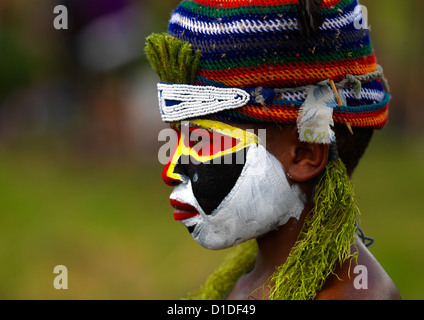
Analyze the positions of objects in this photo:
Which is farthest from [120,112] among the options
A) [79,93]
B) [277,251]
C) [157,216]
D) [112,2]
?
[277,251]

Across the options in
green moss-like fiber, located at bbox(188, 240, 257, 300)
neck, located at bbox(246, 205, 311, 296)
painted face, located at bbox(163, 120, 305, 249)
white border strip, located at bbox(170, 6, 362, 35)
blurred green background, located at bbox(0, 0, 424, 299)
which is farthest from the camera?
blurred green background, located at bbox(0, 0, 424, 299)

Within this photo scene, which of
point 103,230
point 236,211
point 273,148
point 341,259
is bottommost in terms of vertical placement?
point 103,230

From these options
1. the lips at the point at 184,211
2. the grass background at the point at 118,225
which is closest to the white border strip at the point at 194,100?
the lips at the point at 184,211

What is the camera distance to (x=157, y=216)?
8078mm

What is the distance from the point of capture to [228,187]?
235cm

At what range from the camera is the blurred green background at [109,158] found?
6.58 metres

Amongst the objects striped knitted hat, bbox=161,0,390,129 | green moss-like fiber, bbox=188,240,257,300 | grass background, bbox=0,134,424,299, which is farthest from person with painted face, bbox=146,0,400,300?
grass background, bbox=0,134,424,299

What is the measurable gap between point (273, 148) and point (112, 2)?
31.6 feet

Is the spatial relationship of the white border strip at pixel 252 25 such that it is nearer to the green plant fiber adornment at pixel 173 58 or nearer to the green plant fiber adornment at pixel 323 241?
the green plant fiber adornment at pixel 173 58

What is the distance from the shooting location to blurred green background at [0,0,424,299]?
6.58 metres

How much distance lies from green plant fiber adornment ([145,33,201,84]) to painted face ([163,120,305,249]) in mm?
185

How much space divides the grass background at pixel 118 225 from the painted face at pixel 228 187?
3.68m

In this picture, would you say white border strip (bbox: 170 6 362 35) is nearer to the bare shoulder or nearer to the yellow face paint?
the yellow face paint
